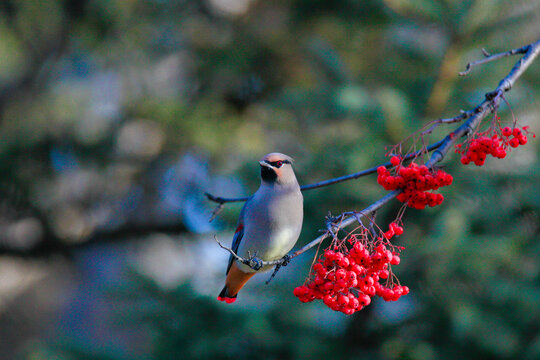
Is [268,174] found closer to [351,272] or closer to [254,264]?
[254,264]

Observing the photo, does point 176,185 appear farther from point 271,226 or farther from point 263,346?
point 271,226

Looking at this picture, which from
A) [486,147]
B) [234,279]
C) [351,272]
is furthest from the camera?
[234,279]

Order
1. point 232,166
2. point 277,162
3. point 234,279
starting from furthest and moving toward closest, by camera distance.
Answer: point 232,166 < point 234,279 < point 277,162

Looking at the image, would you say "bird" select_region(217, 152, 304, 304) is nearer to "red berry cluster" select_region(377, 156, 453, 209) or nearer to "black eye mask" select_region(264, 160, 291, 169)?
"black eye mask" select_region(264, 160, 291, 169)

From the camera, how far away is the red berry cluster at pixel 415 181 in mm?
1418

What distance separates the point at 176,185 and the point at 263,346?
268 cm

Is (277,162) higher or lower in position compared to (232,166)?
higher

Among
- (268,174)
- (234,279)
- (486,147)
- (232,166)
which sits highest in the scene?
(486,147)

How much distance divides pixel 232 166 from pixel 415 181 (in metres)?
3.77

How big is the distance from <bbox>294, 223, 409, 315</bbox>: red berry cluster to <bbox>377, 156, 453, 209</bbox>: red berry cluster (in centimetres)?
9

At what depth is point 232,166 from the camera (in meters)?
5.14

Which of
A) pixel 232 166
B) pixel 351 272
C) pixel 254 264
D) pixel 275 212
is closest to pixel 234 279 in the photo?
pixel 275 212

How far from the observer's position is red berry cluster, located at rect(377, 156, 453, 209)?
1418 mm

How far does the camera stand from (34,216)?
256 inches
